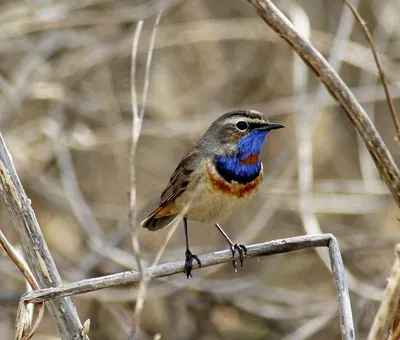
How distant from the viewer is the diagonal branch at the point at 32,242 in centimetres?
256

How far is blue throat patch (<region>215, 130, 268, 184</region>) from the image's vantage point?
12.4ft

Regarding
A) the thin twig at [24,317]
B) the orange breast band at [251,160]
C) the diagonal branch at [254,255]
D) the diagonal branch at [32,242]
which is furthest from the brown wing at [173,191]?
the thin twig at [24,317]

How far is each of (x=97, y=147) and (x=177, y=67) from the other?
1487 mm

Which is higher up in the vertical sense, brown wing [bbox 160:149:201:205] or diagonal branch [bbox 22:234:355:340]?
brown wing [bbox 160:149:201:205]

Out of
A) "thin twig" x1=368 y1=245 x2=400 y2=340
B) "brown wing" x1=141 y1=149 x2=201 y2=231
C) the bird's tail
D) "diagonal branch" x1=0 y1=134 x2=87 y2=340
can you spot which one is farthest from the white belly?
"thin twig" x1=368 y1=245 x2=400 y2=340

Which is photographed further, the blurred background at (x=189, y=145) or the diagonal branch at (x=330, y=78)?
the blurred background at (x=189, y=145)

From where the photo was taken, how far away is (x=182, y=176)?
3961 millimetres

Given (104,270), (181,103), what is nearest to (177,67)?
(181,103)

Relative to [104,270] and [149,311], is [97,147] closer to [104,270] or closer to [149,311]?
[104,270]

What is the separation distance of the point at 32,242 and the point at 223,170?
1420 millimetres

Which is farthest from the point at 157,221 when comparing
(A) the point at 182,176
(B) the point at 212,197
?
(B) the point at 212,197

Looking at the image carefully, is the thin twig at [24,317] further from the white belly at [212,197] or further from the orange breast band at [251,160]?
the orange breast band at [251,160]

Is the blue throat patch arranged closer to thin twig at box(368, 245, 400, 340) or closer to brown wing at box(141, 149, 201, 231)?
brown wing at box(141, 149, 201, 231)

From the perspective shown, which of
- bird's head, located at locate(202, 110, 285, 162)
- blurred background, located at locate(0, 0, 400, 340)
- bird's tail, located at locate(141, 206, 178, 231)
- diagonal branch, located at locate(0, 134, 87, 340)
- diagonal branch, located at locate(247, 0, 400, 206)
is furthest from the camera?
blurred background, located at locate(0, 0, 400, 340)
